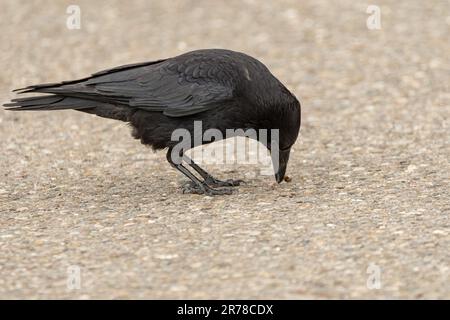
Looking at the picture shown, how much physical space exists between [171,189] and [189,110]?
90 cm

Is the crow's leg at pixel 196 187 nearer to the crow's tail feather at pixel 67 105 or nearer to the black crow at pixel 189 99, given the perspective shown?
the black crow at pixel 189 99

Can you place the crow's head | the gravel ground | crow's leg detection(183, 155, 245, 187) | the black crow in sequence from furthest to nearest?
crow's leg detection(183, 155, 245, 187) < the crow's head < the black crow < the gravel ground

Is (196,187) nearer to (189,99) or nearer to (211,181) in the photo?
(211,181)

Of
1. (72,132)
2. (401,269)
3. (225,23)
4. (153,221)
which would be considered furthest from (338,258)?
(225,23)

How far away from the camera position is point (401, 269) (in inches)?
227

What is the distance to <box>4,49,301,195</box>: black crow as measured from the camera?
24.4ft

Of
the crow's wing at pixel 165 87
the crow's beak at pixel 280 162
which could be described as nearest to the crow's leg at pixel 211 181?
the crow's beak at pixel 280 162

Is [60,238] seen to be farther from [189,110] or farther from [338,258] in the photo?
[338,258]

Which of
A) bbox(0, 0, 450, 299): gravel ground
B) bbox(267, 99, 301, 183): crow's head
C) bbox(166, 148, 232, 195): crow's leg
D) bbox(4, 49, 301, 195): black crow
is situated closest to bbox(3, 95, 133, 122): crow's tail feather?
bbox(4, 49, 301, 195): black crow

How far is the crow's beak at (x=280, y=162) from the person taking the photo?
7910 mm

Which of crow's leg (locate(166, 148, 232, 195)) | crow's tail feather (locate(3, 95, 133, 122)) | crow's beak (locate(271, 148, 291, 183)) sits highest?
crow's tail feather (locate(3, 95, 133, 122))

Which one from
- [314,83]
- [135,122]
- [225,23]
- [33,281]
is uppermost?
[225,23]

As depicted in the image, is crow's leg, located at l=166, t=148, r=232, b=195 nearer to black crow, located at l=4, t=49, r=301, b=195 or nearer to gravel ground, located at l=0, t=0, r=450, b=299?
black crow, located at l=4, t=49, r=301, b=195

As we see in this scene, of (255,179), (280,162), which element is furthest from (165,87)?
(255,179)
